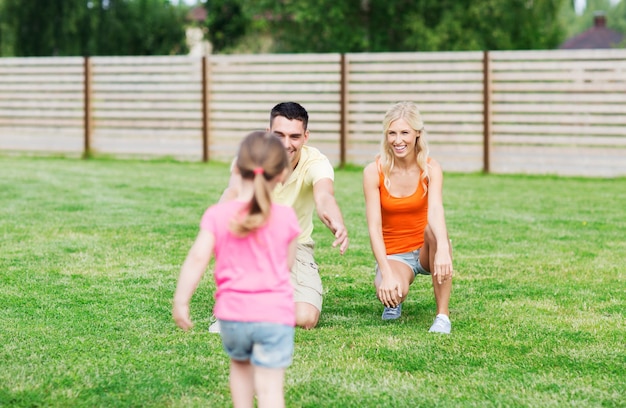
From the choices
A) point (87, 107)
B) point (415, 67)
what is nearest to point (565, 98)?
point (415, 67)

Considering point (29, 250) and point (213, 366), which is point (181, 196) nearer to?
point (29, 250)

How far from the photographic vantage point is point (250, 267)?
10.0 feet

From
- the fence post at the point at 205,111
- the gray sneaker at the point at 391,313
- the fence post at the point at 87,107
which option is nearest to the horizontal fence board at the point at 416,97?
the fence post at the point at 205,111

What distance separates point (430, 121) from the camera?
49.4ft

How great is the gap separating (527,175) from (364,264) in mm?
7884

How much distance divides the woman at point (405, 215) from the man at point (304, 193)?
28 cm

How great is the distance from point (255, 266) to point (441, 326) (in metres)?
2.07

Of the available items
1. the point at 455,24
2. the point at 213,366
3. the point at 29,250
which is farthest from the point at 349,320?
the point at 455,24

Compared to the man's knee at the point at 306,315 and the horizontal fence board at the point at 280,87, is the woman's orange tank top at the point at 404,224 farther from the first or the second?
the horizontal fence board at the point at 280,87

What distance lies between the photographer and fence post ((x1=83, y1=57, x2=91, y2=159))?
681 inches

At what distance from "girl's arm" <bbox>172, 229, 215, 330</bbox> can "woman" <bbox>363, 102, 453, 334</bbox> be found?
6.53 feet

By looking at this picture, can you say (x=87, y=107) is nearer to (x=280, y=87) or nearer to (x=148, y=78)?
(x=148, y=78)

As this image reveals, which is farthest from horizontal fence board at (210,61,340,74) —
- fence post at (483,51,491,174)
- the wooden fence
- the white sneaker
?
the white sneaker

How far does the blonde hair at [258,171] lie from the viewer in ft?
9.75
